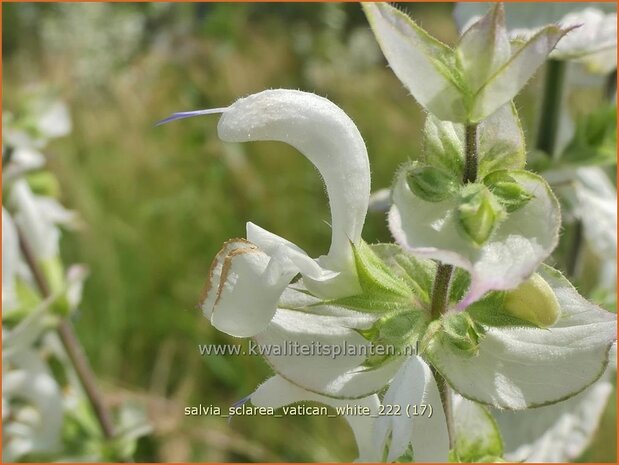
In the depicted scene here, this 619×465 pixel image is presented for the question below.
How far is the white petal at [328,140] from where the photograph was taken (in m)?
0.47

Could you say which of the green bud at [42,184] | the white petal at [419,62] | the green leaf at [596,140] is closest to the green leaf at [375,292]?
the white petal at [419,62]

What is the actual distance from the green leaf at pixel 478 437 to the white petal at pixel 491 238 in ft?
0.66

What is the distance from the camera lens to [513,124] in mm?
456

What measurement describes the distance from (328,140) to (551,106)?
1.56 feet

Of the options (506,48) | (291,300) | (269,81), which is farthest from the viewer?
(269,81)

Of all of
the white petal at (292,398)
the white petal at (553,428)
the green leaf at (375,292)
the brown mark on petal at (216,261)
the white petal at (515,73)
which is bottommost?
the white petal at (553,428)

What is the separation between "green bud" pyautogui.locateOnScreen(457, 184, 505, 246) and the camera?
1.37ft

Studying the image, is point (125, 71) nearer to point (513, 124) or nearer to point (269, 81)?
point (269, 81)

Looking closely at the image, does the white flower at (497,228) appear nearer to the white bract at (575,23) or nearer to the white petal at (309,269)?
the white petal at (309,269)

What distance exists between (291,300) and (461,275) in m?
0.12

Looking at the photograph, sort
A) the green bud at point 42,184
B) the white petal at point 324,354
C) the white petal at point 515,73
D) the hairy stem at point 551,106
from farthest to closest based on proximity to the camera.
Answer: the green bud at point 42,184
the hairy stem at point 551,106
the white petal at point 324,354
the white petal at point 515,73

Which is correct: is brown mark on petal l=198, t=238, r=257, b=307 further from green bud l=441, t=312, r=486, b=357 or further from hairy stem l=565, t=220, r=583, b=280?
hairy stem l=565, t=220, r=583, b=280

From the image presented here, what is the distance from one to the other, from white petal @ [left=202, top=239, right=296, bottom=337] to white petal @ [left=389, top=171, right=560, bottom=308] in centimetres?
8

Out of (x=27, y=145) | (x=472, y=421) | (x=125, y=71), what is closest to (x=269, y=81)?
(x=125, y=71)
